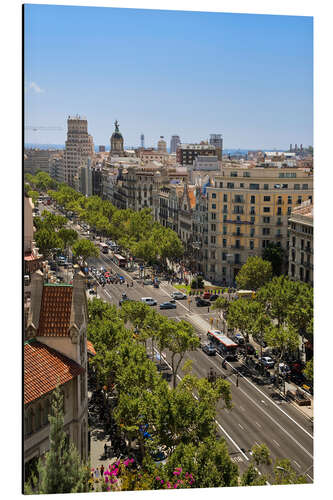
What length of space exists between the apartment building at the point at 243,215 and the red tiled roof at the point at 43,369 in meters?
34.7

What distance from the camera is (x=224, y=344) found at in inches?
1406

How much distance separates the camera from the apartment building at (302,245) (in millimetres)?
38500

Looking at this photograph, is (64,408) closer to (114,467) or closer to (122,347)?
(114,467)

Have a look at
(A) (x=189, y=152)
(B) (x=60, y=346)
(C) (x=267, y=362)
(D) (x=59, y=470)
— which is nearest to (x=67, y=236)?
(C) (x=267, y=362)

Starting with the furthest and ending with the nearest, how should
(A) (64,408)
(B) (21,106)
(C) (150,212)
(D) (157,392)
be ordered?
(C) (150,212) → (D) (157,392) → (A) (64,408) → (B) (21,106)

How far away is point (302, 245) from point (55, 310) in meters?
25.1

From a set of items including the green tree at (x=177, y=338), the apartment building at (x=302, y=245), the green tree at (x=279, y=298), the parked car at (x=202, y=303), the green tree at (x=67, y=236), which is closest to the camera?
the green tree at (x=177, y=338)

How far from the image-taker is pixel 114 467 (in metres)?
16.8

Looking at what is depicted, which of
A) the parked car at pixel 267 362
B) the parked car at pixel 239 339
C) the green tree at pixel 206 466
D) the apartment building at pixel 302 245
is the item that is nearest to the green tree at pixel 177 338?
the parked car at pixel 267 362

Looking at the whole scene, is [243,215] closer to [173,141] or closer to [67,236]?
[173,141]

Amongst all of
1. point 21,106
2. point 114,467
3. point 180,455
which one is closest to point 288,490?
point 180,455

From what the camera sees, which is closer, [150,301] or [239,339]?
[239,339]

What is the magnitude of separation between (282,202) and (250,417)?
26.6m

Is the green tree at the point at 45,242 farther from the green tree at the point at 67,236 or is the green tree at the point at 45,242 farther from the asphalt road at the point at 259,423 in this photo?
the asphalt road at the point at 259,423
